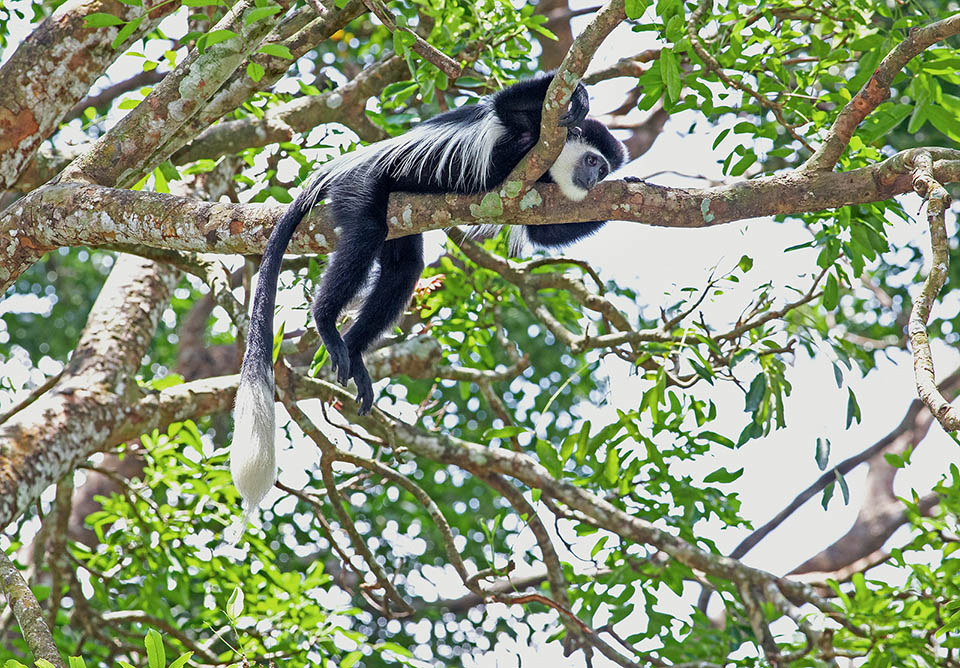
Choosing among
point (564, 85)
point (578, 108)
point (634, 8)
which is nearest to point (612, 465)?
point (578, 108)

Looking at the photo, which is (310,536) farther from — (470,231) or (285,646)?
(470,231)

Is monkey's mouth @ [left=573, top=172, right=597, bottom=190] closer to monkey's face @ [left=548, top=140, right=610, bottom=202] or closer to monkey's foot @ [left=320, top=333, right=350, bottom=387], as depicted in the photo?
monkey's face @ [left=548, top=140, right=610, bottom=202]

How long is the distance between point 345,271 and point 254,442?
0.44 meters

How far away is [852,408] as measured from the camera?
1991 mm

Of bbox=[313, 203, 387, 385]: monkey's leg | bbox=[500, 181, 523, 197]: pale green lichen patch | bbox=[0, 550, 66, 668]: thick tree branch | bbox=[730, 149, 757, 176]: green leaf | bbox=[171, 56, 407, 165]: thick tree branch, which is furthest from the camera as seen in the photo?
bbox=[171, 56, 407, 165]: thick tree branch

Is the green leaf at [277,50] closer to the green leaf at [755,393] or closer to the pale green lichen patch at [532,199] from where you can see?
the pale green lichen patch at [532,199]

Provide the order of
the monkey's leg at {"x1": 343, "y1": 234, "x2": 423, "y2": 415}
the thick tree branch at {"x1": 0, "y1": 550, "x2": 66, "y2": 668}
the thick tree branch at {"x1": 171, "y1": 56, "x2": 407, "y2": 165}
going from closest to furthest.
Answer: the thick tree branch at {"x1": 0, "y1": 550, "x2": 66, "y2": 668}
the monkey's leg at {"x1": 343, "y1": 234, "x2": 423, "y2": 415}
the thick tree branch at {"x1": 171, "y1": 56, "x2": 407, "y2": 165}

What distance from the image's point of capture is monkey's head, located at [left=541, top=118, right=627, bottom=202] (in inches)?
83.7

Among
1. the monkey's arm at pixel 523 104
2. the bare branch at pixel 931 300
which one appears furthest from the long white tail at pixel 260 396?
the bare branch at pixel 931 300

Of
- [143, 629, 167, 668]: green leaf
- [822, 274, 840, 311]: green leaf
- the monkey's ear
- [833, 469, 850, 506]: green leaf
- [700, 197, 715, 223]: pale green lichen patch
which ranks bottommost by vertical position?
[143, 629, 167, 668]: green leaf

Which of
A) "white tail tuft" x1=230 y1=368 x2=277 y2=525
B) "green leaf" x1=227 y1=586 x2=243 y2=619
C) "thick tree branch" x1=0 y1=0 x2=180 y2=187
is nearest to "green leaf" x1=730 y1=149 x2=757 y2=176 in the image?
"white tail tuft" x1=230 y1=368 x2=277 y2=525

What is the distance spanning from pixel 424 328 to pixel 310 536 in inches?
45.1

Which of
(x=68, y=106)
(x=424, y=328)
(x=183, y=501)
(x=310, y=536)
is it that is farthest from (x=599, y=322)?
(x=68, y=106)

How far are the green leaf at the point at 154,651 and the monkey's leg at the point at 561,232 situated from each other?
4.64ft
